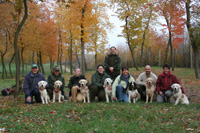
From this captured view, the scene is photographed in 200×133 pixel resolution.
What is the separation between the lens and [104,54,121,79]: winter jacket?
7.59 m

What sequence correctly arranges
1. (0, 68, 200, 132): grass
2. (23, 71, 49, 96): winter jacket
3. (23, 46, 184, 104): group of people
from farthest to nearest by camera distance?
(23, 46, 184, 104): group of people → (23, 71, 49, 96): winter jacket → (0, 68, 200, 132): grass

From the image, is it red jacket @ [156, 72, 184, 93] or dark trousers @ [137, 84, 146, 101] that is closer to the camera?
red jacket @ [156, 72, 184, 93]

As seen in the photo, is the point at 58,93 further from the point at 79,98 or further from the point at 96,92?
the point at 96,92

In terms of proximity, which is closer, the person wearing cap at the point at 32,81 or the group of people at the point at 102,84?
the person wearing cap at the point at 32,81

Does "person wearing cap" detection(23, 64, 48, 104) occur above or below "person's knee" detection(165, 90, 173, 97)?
above

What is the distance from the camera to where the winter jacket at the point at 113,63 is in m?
7.59

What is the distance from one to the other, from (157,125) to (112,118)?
3.85 ft

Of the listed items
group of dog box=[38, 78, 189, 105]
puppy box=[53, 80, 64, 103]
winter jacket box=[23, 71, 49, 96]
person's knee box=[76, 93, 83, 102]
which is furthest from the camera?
person's knee box=[76, 93, 83, 102]

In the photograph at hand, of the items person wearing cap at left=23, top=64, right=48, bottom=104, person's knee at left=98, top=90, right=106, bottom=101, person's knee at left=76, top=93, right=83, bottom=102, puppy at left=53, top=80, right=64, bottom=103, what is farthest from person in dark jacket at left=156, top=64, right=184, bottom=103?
person wearing cap at left=23, top=64, right=48, bottom=104

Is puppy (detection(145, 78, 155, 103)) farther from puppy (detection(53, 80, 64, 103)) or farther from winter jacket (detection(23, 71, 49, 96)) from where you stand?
winter jacket (detection(23, 71, 49, 96))

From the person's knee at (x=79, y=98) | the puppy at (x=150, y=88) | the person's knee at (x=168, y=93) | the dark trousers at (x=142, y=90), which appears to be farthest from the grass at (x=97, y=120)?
the dark trousers at (x=142, y=90)

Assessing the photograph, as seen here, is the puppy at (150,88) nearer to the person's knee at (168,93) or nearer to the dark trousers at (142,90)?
the dark trousers at (142,90)

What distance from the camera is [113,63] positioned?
7660 millimetres

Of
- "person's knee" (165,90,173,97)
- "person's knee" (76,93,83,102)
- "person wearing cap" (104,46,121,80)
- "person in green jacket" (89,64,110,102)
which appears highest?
"person wearing cap" (104,46,121,80)
